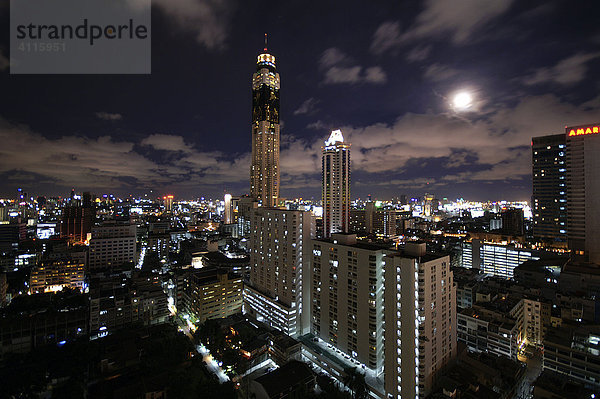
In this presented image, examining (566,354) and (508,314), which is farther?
(508,314)

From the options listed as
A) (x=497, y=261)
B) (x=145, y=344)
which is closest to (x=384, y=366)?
(x=145, y=344)

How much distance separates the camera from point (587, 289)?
34.2 metres

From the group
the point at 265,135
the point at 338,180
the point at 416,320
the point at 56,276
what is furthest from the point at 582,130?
the point at 56,276

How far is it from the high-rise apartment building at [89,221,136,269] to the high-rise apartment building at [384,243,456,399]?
6083 centimetres

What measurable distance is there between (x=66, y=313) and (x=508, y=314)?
50820 millimetres

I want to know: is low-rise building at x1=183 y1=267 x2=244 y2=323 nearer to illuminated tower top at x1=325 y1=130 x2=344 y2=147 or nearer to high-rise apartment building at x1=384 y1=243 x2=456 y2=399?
high-rise apartment building at x1=384 y1=243 x2=456 y2=399

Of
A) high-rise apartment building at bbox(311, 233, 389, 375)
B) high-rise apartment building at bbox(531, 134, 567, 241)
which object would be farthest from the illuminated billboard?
high-rise apartment building at bbox(311, 233, 389, 375)

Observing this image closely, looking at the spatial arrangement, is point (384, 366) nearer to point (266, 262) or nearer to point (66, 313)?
point (266, 262)

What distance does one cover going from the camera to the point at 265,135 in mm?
105750

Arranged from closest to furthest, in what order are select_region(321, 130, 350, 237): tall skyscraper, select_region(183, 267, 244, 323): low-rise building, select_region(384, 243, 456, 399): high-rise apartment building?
select_region(384, 243, 456, 399): high-rise apartment building
select_region(183, 267, 244, 323): low-rise building
select_region(321, 130, 350, 237): tall skyscraper

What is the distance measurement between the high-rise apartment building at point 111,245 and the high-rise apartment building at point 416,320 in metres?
60.8

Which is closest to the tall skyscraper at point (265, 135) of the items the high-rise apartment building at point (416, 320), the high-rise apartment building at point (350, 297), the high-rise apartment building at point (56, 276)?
the high-rise apartment building at point (56, 276)

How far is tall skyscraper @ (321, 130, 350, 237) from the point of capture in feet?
237

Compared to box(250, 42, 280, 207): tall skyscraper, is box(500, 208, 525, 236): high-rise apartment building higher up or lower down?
lower down
